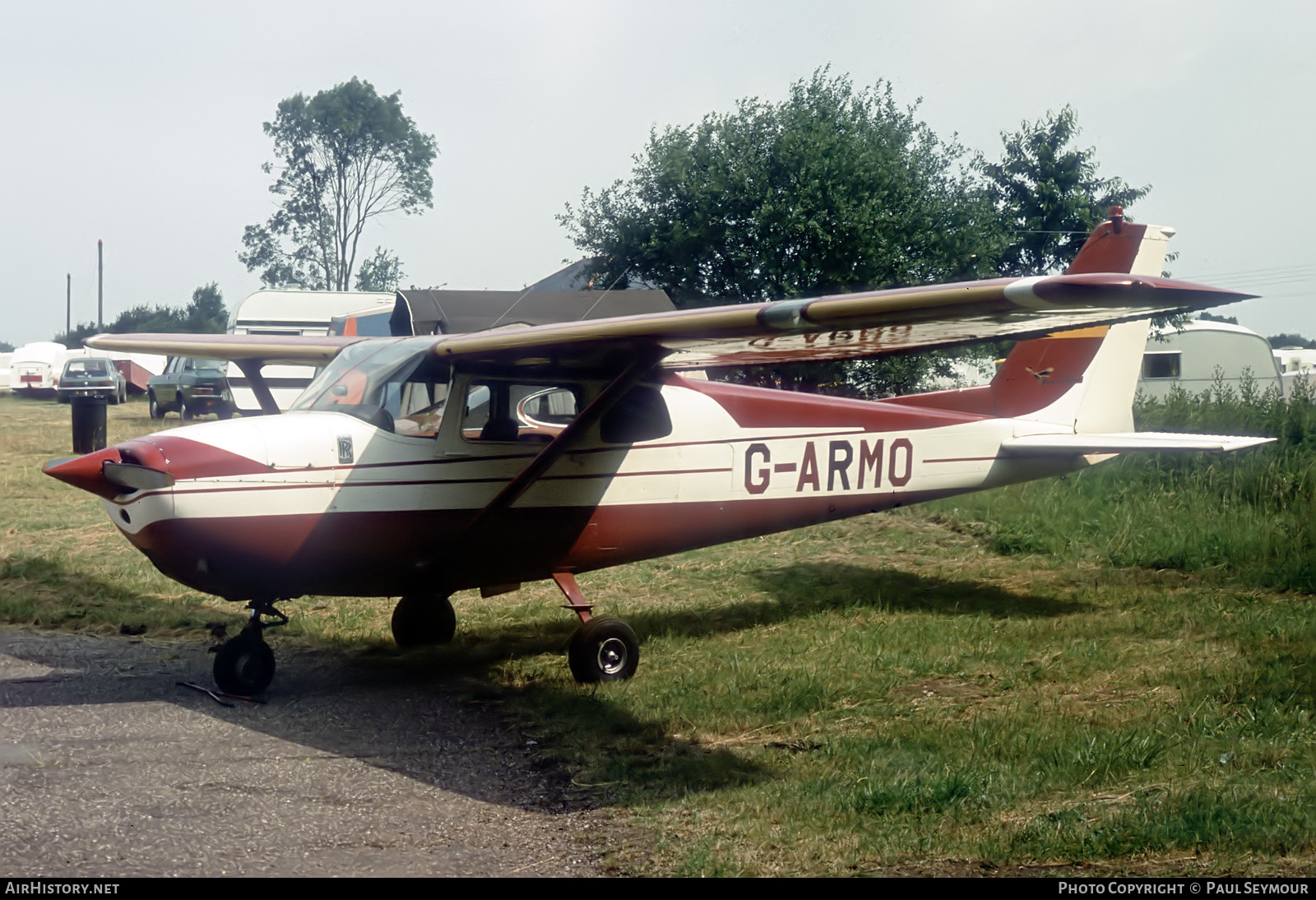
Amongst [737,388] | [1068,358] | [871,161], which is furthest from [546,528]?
[871,161]

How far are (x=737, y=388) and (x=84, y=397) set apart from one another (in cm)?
1458

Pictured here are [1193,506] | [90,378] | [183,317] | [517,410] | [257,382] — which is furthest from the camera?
[183,317]

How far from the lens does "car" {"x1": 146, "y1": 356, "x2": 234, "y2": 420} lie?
89.9ft

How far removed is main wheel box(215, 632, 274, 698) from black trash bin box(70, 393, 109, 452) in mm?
13495

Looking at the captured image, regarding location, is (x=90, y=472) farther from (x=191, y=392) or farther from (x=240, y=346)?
(x=191, y=392)

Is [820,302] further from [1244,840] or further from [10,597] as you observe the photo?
[10,597]

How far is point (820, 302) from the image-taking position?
5164 mm

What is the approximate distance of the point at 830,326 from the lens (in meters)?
5.31

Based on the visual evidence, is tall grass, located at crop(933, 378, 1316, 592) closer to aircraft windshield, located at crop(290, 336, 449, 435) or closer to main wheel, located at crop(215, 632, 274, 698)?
aircraft windshield, located at crop(290, 336, 449, 435)

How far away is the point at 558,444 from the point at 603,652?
132 centimetres

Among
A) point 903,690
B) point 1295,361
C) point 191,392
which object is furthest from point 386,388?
point 1295,361

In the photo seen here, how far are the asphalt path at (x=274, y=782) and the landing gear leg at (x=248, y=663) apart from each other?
0.15 meters

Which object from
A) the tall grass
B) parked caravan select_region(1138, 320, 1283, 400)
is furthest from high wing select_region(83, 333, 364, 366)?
parked caravan select_region(1138, 320, 1283, 400)

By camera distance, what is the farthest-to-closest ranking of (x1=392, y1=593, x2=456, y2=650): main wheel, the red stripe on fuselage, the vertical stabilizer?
the vertical stabilizer → (x1=392, y1=593, x2=456, y2=650): main wheel → the red stripe on fuselage
